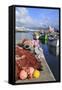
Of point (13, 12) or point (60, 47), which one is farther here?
point (60, 47)

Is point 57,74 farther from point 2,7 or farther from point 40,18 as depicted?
point 2,7

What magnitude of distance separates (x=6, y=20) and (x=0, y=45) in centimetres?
14

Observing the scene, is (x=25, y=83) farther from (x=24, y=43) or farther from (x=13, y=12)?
(x=13, y=12)

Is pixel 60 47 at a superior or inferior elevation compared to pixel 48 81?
superior

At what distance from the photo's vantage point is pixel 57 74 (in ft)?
5.18

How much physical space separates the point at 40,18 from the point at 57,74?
33 centimetres

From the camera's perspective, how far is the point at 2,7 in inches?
59.3
